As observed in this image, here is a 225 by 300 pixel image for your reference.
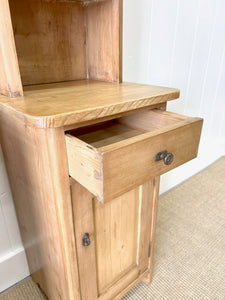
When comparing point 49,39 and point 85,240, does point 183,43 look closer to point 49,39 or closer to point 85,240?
point 49,39

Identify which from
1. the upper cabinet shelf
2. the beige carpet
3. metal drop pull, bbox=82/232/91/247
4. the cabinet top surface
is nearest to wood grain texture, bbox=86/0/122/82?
the upper cabinet shelf

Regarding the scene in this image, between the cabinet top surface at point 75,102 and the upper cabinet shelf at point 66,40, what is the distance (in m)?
0.09

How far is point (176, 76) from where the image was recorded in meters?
1.44

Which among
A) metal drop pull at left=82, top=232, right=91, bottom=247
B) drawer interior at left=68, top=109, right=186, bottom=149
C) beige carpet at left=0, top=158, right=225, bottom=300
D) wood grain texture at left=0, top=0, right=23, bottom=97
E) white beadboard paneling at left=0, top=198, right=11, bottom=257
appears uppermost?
wood grain texture at left=0, top=0, right=23, bottom=97

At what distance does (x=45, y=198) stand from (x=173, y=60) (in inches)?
42.9

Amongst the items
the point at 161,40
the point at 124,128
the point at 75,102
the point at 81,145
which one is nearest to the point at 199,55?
the point at 161,40

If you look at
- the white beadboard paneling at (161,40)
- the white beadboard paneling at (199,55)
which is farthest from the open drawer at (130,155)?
the white beadboard paneling at (199,55)

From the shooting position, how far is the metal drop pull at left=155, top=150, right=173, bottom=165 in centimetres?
60

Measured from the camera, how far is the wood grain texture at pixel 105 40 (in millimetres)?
831

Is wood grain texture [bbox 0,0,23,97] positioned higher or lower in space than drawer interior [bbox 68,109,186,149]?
higher

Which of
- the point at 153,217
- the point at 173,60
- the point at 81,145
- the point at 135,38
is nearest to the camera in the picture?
the point at 81,145

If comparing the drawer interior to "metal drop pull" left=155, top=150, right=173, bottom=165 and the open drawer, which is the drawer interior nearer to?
the open drawer

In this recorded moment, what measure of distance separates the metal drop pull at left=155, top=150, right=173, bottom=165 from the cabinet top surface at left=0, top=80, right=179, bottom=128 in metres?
0.14

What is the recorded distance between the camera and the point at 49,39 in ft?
2.80
